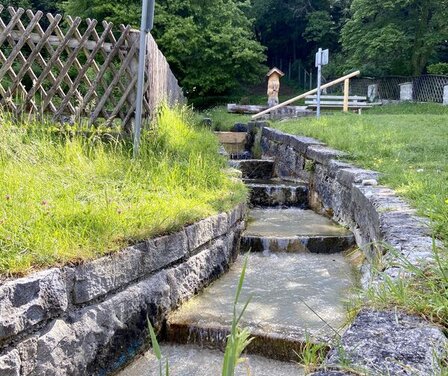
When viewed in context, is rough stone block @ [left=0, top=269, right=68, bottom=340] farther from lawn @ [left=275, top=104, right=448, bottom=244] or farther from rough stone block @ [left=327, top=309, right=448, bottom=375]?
lawn @ [left=275, top=104, right=448, bottom=244]

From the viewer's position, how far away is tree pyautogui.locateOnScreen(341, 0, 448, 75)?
19531 mm

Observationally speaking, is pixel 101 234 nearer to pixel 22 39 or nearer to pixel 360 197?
pixel 360 197

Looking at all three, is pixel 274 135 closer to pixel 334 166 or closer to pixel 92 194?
pixel 334 166

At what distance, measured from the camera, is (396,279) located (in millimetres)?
2139

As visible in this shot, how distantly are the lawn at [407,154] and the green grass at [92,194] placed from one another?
1461 millimetres

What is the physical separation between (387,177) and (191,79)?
1562 centimetres

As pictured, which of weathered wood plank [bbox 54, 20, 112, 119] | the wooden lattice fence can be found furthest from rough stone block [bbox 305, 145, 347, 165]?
weathered wood plank [bbox 54, 20, 112, 119]

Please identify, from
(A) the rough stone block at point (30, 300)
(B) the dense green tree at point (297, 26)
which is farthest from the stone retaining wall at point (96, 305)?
(B) the dense green tree at point (297, 26)

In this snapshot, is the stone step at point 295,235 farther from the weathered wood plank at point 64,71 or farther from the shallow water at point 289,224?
the weathered wood plank at point 64,71

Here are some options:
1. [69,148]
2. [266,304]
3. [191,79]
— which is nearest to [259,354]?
[266,304]

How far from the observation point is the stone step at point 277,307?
9.07ft

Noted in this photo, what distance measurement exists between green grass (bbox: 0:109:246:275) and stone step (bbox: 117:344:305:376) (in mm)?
690

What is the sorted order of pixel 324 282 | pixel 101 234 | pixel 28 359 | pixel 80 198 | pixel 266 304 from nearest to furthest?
1. pixel 28 359
2. pixel 101 234
3. pixel 80 198
4. pixel 266 304
5. pixel 324 282

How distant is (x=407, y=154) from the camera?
5.73 meters
